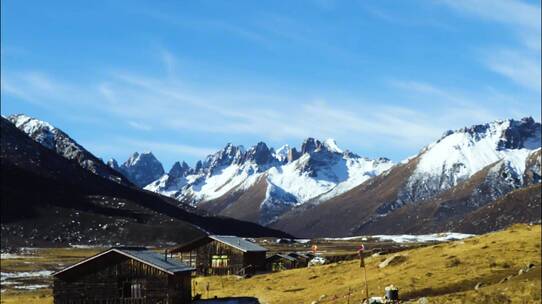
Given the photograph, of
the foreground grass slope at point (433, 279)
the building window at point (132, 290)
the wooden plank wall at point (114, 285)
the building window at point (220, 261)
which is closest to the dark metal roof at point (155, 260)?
the wooden plank wall at point (114, 285)

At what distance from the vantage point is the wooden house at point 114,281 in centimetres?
6969

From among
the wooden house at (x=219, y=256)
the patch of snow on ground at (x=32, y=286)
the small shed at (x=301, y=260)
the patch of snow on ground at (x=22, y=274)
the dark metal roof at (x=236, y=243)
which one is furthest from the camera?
the patch of snow on ground at (x=22, y=274)

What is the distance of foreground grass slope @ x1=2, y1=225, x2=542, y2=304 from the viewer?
54.2 metres

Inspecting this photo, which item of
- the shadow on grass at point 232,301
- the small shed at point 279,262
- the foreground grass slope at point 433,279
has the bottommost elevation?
the shadow on grass at point 232,301

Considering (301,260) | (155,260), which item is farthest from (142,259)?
(301,260)

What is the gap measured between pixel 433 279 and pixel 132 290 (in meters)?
29.4

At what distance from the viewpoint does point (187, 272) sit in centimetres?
7656

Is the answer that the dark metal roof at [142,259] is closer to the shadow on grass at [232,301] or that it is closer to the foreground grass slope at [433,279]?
the shadow on grass at [232,301]

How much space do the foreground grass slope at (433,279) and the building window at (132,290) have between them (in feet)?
41.5

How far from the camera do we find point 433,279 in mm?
66438

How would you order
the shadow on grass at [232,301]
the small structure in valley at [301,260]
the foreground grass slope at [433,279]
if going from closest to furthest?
the foreground grass slope at [433,279] → the shadow on grass at [232,301] → the small structure in valley at [301,260]

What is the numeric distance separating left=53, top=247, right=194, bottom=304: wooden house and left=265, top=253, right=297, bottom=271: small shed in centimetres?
5048

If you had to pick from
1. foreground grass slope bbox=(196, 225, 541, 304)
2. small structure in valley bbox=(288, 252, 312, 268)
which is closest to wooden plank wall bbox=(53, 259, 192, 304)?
foreground grass slope bbox=(196, 225, 541, 304)

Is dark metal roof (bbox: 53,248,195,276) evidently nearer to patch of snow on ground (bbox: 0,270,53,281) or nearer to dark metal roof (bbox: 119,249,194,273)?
dark metal roof (bbox: 119,249,194,273)
